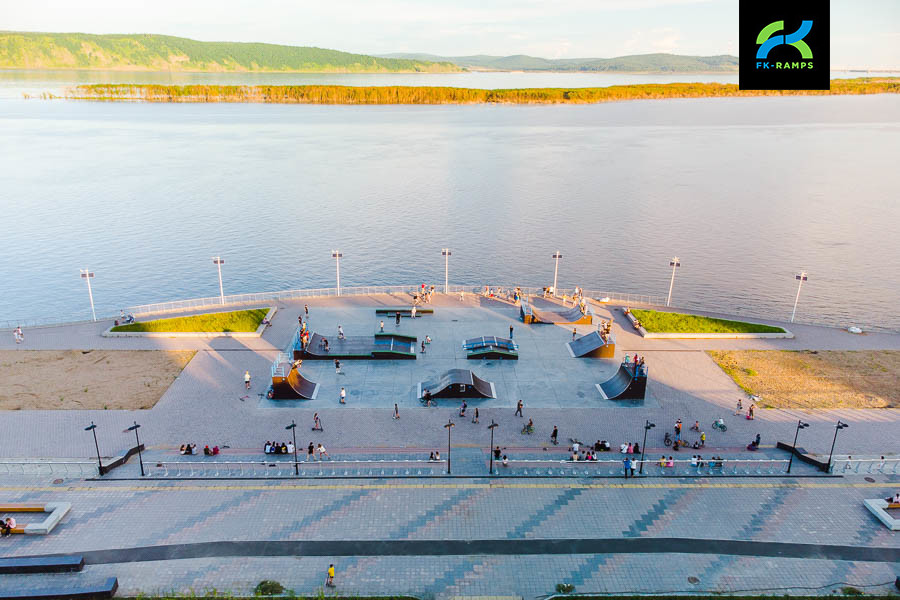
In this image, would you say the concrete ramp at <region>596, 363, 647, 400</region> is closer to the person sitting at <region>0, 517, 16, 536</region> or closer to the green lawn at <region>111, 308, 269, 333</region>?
the green lawn at <region>111, 308, 269, 333</region>

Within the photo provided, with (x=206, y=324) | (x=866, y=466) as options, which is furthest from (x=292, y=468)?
(x=866, y=466)

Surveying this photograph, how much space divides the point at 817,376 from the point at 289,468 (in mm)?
29237

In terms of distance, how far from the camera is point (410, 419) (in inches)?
1112

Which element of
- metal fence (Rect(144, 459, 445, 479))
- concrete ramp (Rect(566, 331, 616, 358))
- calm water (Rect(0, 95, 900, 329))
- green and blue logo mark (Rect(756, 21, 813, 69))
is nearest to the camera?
green and blue logo mark (Rect(756, 21, 813, 69))

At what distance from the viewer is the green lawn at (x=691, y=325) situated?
3822 cm

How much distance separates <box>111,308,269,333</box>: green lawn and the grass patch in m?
29.9

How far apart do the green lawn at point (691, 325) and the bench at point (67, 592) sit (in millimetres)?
32022

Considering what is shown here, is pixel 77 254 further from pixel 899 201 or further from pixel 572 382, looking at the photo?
pixel 899 201

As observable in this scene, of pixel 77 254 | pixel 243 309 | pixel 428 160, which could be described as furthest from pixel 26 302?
pixel 428 160

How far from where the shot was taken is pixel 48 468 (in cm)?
2361

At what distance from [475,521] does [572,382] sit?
12.9 metres

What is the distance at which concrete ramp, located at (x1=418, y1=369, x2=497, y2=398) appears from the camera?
29.7m

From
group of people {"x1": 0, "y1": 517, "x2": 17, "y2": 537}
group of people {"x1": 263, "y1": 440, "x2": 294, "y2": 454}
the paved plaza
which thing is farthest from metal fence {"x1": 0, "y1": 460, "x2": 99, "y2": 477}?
group of people {"x1": 263, "y1": 440, "x2": 294, "y2": 454}

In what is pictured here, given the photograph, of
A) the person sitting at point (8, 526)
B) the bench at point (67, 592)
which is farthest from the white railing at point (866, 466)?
the person sitting at point (8, 526)
